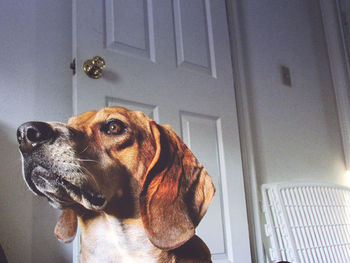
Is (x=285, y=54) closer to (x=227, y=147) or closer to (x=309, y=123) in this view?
(x=309, y=123)

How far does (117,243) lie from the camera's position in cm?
69

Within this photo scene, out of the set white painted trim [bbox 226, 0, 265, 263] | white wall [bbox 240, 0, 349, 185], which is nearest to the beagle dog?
white painted trim [bbox 226, 0, 265, 263]

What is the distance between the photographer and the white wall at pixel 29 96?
33.9 inches

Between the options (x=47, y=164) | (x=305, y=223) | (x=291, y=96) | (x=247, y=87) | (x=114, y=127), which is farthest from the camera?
(x=291, y=96)

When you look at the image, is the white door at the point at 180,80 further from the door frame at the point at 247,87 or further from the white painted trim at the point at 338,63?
the white painted trim at the point at 338,63

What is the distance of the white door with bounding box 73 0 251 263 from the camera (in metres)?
1.04

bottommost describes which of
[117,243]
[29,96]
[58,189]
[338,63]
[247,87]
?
[117,243]

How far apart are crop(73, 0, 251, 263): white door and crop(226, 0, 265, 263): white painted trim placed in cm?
12

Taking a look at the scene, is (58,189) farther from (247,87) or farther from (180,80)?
(247,87)

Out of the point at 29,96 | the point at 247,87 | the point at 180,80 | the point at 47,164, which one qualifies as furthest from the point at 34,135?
the point at 247,87

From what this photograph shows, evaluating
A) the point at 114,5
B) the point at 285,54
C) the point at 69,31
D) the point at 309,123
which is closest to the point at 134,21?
the point at 114,5

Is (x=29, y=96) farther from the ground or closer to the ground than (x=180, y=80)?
closer to the ground

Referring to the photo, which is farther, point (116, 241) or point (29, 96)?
point (29, 96)

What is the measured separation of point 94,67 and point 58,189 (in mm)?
486
